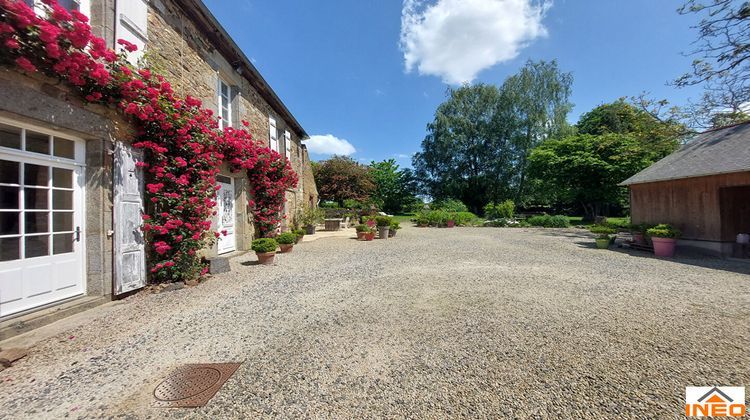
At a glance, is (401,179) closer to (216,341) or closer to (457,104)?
(457,104)

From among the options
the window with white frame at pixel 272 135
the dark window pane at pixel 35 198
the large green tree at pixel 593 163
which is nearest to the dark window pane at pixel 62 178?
the dark window pane at pixel 35 198

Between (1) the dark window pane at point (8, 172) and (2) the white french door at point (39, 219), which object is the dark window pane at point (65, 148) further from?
(1) the dark window pane at point (8, 172)

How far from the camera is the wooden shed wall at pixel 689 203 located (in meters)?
7.50

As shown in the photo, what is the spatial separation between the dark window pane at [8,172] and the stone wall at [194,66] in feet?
7.70

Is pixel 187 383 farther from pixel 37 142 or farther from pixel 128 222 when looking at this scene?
pixel 37 142

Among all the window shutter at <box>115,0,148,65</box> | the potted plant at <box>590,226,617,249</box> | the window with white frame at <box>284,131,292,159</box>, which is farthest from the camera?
the window with white frame at <box>284,131,292,159</box>

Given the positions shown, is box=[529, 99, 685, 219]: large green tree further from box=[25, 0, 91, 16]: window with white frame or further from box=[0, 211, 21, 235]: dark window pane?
box=[0, 211, 21, 235]: dark window pane

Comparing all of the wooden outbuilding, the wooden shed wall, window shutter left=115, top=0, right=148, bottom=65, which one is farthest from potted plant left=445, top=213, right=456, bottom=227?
window shutter left=115, top=0, right=148, bottom=65

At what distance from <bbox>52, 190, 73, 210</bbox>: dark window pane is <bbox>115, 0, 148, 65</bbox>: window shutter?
87.8 inches

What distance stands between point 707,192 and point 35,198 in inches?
561

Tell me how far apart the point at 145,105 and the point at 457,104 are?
25192 mm

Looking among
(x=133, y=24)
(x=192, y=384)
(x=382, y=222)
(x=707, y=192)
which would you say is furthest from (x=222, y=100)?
(x=707, y=192)

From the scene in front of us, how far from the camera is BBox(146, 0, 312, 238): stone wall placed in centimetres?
495

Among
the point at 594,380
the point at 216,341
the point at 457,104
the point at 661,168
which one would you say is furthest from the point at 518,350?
the point at 457,104
